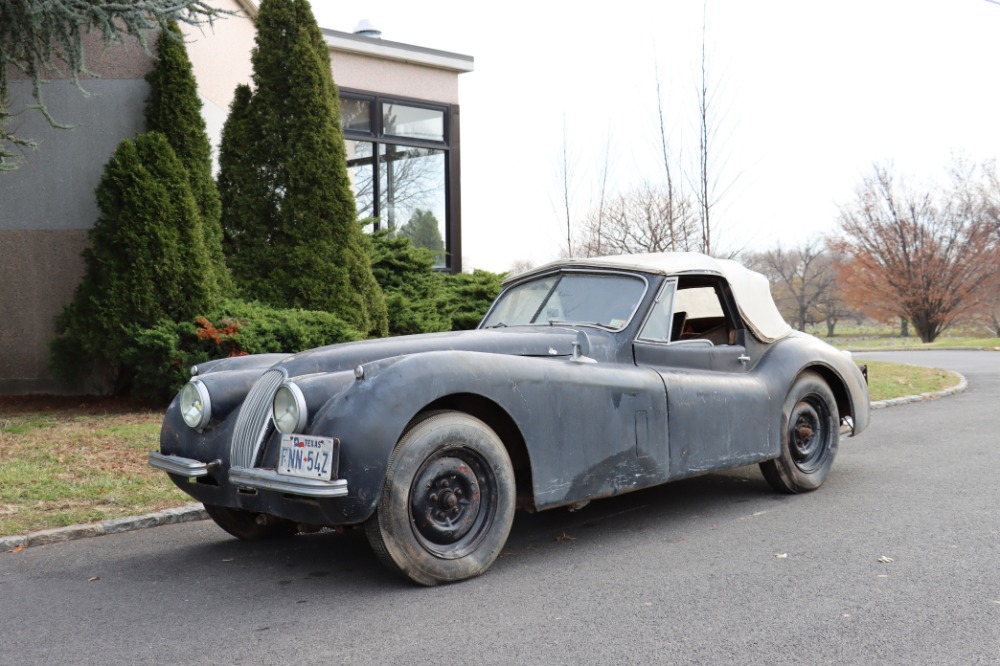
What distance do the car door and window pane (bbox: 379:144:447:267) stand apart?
12.1m

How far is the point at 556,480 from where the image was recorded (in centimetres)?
473

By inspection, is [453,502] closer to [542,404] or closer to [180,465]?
[542,404]

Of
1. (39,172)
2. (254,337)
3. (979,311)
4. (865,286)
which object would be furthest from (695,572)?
(979,311)

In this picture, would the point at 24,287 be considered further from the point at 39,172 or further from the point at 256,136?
the point at 256,136

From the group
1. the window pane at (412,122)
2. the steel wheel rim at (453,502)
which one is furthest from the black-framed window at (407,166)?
the steel wheel rim at (453,502)

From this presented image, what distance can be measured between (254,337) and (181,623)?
20.8 ft

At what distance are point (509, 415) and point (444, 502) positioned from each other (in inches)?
22.5

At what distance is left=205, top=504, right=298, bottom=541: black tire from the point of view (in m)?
5.30

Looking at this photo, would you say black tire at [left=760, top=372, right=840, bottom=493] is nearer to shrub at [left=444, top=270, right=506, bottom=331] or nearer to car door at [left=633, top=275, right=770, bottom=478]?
car door at [left=633, top=275, right=770, bottom=478]

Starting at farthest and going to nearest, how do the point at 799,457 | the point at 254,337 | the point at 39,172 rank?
1. the point at 39,172
2. the point at 254,337
3. the point at 799,457

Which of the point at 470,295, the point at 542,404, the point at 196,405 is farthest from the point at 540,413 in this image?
the point at 470,295

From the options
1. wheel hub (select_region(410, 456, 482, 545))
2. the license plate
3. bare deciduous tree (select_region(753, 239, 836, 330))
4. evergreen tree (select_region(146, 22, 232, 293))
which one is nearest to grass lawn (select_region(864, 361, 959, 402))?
evergreen tree (select_region(146, 22, 232, 293))

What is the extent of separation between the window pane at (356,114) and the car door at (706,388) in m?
12.6

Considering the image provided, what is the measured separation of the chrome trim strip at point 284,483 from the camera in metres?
3.97
